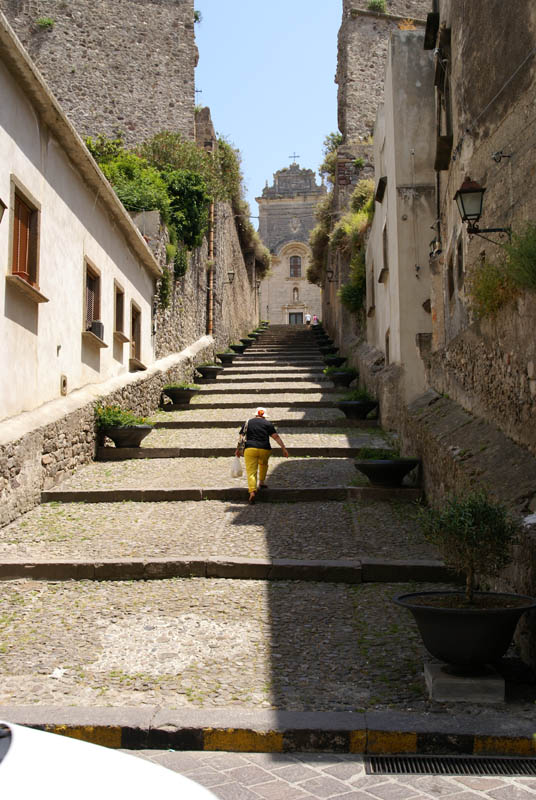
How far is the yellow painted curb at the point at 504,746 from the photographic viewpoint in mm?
3881

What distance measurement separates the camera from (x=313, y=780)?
12.0 feet

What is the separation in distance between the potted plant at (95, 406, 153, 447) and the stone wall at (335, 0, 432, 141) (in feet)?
71.4

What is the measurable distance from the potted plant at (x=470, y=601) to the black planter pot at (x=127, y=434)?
8.22 metres

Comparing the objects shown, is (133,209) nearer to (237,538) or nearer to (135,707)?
(237,538)

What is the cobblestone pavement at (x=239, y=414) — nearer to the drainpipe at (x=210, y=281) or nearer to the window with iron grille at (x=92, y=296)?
the window with iron grille at (x=92, y=296)

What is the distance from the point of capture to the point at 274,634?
562cm

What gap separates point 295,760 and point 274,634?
168 centimetres

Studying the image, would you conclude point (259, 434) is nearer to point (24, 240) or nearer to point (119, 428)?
point (119, 428)

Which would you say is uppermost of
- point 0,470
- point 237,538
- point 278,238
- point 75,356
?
point 278,238

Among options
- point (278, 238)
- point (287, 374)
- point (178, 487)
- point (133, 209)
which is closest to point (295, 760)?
point (178, 487)

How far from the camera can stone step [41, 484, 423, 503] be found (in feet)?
32.0

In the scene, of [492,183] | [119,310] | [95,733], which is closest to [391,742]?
[95,733]

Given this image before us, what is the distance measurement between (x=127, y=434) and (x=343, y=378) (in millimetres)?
7887

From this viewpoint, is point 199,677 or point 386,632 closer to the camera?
point 199,677
